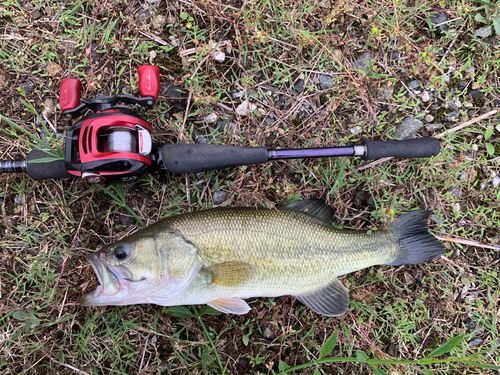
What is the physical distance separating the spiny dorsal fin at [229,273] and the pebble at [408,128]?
2.04m

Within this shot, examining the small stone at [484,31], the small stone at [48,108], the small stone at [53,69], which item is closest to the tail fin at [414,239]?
the small stone at [484,31]

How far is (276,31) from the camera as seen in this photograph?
3.31 metres

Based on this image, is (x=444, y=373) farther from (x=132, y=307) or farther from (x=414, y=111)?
(x=132, y=307)

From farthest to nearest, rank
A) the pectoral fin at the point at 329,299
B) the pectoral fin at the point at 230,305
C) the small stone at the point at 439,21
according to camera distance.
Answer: the small stone at the point at 439,21 < the pectoral fin at the point at 329,299 < the pectoral fin at the point at 230,305

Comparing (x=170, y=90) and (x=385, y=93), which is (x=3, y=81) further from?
(x=385, y=93)

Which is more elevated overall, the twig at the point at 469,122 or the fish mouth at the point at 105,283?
the twig at the point at 469,122

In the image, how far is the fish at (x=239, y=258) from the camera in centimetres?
252

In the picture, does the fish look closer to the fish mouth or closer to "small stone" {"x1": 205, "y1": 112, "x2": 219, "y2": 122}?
the fish mouth

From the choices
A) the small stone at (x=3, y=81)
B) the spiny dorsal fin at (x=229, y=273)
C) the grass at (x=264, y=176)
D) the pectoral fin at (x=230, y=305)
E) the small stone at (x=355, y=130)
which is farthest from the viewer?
the small stone at (x=355, y=130)

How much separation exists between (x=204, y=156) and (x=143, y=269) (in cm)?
103

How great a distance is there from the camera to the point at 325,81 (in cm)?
333

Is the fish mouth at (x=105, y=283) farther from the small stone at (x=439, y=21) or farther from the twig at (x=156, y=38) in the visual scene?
the small stone at (x=439, y=21)

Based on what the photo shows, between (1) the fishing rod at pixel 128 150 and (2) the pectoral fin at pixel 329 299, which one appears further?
(2) the pectoral fin at pixel 329 299

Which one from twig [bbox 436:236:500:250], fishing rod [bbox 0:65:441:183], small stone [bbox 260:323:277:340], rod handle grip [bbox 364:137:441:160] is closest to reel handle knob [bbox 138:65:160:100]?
fishing rod [bbox 0:65:441:183]
